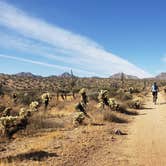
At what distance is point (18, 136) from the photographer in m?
15.0

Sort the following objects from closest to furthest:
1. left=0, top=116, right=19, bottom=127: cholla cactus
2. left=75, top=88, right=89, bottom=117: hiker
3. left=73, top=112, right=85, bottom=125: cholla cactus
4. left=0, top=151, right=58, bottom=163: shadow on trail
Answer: left=0, top=151, right=58, bottom=163: shadow on trail
left=0, top=116, right=19, bottom=127: cholla cactus
left=73, top=112, right=85, bottom=125: cholla cactus
left=75, top=88, right=89, bottom=117: hiker

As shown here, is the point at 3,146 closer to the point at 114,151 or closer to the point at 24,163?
the point at 24,163

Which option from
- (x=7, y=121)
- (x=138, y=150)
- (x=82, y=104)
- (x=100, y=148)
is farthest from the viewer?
(x=82, y=104)

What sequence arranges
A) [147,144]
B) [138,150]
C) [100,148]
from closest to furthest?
[138,150] → [100,148] → [147,144]

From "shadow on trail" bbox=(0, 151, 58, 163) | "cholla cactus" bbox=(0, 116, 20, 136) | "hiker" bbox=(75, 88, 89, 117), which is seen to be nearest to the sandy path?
"shadow on trail" bbox=(0, 151, 58, 163)

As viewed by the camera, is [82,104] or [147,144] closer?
[147,144]

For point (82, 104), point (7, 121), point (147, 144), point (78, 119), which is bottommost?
point (147, 144)

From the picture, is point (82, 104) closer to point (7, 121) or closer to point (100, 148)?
point (7, 121)

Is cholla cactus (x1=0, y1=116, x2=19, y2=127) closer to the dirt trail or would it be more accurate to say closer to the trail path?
the dirt trail

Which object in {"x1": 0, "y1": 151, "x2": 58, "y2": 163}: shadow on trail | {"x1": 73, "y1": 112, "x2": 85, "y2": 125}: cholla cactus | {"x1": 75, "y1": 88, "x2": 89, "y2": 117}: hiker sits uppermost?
{"x1": 75, "y1": 88, "x2": 89, "y2": 117}: hiker

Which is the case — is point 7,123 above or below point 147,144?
above

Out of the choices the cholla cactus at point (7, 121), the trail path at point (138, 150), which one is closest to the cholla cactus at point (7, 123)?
the cholla cactus at point (7, 121)

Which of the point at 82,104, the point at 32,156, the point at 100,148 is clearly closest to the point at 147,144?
the point at 100,148

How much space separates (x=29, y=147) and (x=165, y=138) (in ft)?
17.8
